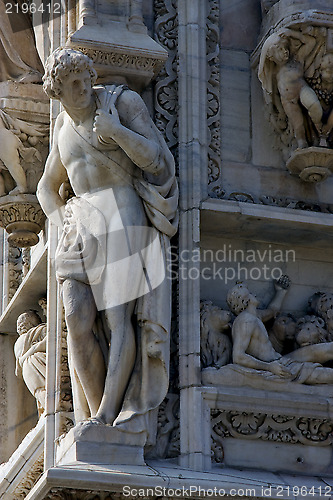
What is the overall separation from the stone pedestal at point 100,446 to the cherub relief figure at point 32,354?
6.12ft

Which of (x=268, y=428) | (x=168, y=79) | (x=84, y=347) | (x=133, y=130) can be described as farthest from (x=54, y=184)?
(x=268, y=428)

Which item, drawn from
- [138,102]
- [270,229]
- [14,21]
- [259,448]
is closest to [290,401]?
[259,448]

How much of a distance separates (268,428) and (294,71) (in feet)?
8.84

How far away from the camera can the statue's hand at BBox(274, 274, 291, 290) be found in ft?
45.2

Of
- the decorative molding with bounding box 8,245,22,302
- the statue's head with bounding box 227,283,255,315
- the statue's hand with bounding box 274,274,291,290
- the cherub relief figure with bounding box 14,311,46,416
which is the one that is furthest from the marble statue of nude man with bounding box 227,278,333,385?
the decorative molding with bounding box 8,245,22,302

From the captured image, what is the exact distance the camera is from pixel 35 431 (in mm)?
14102

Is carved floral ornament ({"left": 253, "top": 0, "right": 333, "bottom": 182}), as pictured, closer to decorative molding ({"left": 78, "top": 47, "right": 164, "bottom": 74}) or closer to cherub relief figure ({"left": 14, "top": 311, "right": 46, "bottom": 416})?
decorative molding ({"left": 78, "top": 47, "right": 164, "bottom": 74})

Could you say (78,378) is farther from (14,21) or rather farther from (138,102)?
(14,21)

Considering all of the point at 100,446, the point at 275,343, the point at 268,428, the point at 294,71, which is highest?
the point at 294,71

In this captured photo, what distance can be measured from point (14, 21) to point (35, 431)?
369 cm

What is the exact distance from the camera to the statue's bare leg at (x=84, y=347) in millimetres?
12883

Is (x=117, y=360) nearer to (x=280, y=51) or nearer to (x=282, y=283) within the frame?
→ (x=282, y=283)

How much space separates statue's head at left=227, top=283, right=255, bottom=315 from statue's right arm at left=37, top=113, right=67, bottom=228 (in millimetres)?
1343

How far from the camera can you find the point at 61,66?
13.0 meters
